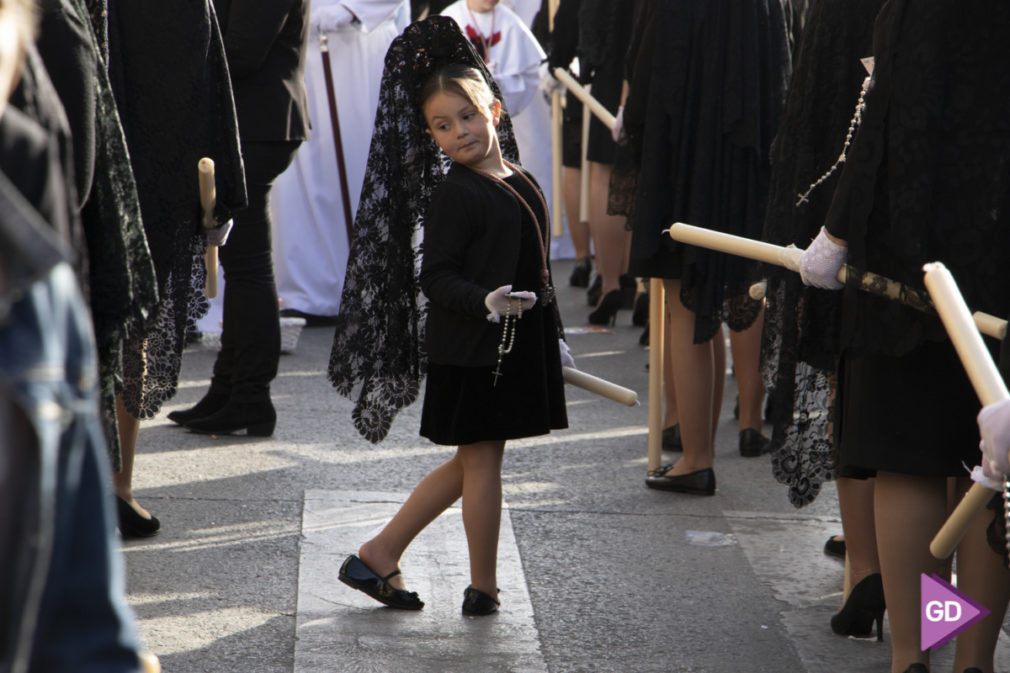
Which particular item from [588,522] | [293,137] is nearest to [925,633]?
[588,522]

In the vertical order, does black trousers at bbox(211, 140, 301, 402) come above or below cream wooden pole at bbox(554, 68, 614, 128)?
below

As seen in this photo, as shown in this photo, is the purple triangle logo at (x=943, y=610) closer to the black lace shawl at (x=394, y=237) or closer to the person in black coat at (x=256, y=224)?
the black lace shawl at (x=394, y=237)

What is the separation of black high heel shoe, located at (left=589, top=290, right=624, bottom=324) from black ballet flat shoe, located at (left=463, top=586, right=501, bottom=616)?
440 cm

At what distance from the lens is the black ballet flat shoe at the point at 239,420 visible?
17.7ft

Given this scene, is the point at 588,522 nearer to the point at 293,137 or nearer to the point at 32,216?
the point at 293,137

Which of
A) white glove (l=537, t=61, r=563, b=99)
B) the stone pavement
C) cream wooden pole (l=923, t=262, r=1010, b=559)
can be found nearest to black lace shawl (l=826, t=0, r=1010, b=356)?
cream wooden pole (l=923, t=262, r=1010, b=559)

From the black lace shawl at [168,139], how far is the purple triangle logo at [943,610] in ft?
7.58

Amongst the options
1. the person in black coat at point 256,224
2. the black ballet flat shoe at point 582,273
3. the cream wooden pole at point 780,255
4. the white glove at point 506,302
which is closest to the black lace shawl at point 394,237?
the white glove at point 506,302

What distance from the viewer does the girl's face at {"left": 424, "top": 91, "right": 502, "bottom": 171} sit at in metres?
3.54

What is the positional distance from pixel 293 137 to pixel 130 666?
4176 mm

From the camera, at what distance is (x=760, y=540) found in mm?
4430

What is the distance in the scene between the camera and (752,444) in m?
5.41

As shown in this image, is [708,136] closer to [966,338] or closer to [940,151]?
[940,151]

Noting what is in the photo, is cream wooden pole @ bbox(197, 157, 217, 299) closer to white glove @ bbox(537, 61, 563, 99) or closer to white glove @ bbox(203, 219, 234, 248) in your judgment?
white glove @ bbox(203, 219, 234, 248)
